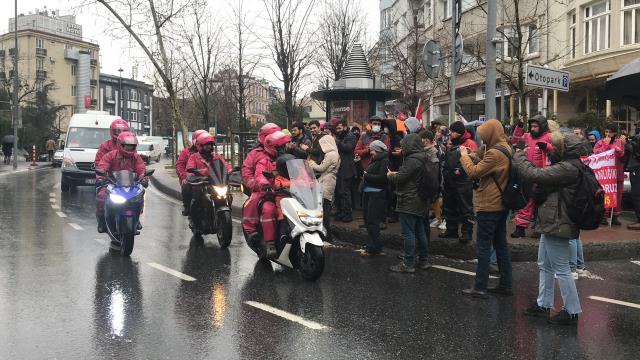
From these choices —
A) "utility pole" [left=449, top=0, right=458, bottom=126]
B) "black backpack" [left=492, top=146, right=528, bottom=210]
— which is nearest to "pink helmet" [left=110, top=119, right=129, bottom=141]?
"utility pole" [left=449, top=0, right=458, bottom=126]

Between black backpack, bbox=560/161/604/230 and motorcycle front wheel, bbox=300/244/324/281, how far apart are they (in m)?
2.63

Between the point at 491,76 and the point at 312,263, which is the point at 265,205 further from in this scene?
the point at 491,76

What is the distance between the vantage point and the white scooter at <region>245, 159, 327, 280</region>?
6.82 m

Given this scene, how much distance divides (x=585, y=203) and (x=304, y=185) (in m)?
3.06

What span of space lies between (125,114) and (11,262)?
96135mm

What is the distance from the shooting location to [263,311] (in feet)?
18.9

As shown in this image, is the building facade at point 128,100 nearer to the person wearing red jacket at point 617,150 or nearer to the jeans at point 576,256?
the person wearing red jacket at point 617,150

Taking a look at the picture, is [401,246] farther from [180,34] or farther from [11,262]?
[180,34]

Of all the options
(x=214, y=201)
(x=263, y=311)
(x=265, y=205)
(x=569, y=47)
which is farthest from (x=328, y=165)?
(x=569, y=47)

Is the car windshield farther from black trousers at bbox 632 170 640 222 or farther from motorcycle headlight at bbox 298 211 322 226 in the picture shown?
black trousers at bbox 632 170 640 222

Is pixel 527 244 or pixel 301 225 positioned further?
pixel 527 244

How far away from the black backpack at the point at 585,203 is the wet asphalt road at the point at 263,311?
0.94m

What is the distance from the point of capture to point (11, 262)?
7715mm

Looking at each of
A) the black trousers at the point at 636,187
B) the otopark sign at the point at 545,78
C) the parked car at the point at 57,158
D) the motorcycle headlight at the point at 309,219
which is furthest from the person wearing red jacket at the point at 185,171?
the parked car at the point at 57,158
